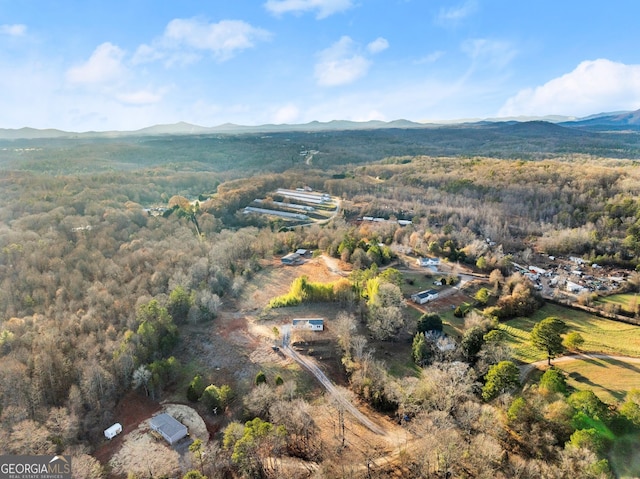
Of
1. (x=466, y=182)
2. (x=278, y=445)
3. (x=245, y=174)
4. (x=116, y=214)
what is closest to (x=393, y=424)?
(x=278, y=445)

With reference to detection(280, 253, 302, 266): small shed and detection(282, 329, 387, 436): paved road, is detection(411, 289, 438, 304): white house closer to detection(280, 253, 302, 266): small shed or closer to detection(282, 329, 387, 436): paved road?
detection(282, 329, 387, 436): paved road

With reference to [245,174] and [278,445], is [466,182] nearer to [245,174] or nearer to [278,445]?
[245,174]

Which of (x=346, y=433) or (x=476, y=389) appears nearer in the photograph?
(x=346, y=433)

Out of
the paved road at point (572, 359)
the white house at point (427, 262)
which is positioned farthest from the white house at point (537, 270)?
the paved road at point (572, 359)

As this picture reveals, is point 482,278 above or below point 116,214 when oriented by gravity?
below

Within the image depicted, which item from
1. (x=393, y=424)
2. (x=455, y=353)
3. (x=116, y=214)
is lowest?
(x=393, y=424)

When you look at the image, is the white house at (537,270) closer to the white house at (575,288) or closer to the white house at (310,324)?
the white house at (575,288)

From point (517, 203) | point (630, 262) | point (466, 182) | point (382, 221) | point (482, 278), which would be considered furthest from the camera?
point (466, 182)
